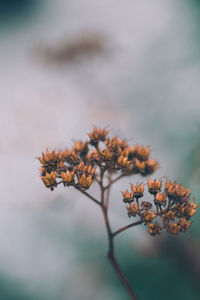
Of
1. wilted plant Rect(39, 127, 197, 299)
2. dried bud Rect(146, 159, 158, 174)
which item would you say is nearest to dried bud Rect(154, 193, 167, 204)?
wilted plant Rect(39, 127, 197, 299)

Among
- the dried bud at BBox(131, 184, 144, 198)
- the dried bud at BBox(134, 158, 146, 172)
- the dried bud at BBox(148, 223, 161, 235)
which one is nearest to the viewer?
the dried bud at BBox(148, 223, 161, 235)

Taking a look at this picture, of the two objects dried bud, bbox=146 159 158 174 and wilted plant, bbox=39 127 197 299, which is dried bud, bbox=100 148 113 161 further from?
dried bud, bbox=146 159 158 174

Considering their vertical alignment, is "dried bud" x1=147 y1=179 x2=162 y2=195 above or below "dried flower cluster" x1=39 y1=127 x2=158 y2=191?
below

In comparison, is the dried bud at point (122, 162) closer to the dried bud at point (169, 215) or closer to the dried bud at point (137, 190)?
the dried bud at point (137, 190)

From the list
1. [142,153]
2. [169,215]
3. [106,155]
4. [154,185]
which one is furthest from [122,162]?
[169,215]

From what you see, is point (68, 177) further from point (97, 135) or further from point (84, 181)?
point (97, 135)

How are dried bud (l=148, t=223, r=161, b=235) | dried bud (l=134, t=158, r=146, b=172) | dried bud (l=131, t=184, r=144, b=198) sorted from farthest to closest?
dried bud (l=134, t=158, r=146, b=172) < dried bud (l=131, t=184, r=144, b=198) < dried bud (l=148, t=223, r=161, b=235)
